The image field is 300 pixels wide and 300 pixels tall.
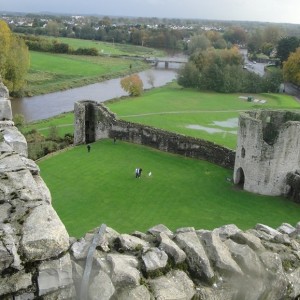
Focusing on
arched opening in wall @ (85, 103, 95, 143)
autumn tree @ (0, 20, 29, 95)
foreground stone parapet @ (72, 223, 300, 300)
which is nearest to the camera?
foreground stone parapet @ (72, 223, 300, 300)

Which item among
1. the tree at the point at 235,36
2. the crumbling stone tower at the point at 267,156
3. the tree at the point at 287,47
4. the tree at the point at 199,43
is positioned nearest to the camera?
the crumbling stone tower at the point at 267,156

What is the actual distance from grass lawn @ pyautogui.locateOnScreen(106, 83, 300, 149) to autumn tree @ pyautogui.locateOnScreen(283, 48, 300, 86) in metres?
6.41

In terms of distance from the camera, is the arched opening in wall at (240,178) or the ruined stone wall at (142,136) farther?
the ruined stone wall at (142,136)

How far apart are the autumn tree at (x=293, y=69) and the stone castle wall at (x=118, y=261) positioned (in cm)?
5292

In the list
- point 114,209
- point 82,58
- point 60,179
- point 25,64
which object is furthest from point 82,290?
point 82,58

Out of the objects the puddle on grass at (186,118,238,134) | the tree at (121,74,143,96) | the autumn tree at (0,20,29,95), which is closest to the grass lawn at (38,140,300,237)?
the puddle on grass at (186,118,238,134)

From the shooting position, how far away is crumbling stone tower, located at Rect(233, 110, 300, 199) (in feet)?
57.1

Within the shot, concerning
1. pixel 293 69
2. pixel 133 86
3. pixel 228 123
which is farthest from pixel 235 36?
pixel 228 123

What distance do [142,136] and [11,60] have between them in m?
23.5

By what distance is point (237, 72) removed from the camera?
171 feet

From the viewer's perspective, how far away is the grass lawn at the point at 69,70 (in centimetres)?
5528

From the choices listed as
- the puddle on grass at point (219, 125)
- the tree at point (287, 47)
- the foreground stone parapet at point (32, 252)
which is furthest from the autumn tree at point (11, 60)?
the foreground stone parapet at point (32, 252)

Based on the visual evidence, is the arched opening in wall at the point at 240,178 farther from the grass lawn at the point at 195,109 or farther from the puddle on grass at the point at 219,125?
the puddle on grass at the point at 219,125

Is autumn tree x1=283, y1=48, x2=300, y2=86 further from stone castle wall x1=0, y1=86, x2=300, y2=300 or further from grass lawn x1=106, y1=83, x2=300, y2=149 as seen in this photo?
stone castle wall x1=0, y1=86, x2=300, y2=300
